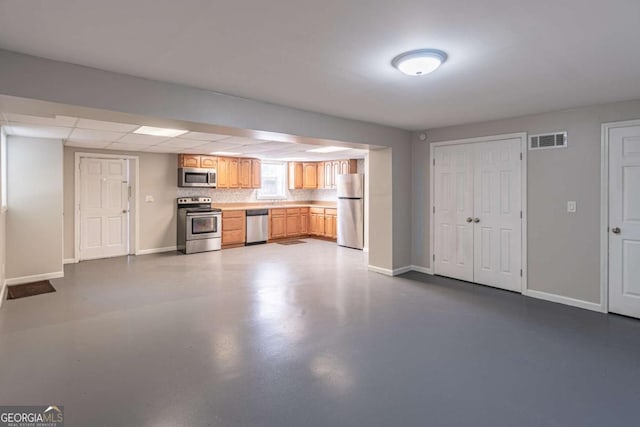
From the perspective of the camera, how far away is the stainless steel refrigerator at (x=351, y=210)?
8016 mm

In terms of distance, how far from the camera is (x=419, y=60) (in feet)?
7.99

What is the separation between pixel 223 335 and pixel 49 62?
2649 millimetres

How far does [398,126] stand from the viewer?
17.3 ft

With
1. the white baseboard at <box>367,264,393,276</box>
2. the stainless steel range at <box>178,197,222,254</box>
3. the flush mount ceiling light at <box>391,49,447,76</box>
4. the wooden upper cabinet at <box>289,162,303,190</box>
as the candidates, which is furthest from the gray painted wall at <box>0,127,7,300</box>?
the wooden upper cabinet at <box>289,162,303,190</box>

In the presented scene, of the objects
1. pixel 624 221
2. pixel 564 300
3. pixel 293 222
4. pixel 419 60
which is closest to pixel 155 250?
pixel 293 222

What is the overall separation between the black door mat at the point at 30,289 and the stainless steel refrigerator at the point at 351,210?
18.6 feet

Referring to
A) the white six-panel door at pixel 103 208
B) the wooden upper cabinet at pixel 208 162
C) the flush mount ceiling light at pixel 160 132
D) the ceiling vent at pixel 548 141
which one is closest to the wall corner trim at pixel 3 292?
the white six-panel door at pixel 103 208

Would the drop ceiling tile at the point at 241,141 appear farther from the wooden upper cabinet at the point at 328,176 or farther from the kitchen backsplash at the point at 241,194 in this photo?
the wooden upper cabinet at the point at 328,176

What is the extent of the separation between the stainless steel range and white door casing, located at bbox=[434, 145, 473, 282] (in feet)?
15.9

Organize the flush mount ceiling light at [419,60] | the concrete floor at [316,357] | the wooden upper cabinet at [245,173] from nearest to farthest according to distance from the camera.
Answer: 1. the concrete floor at [316,357]
2. the flush mount ceiling light at [419,60]
3. the wooden upper cabinet at [245,173]

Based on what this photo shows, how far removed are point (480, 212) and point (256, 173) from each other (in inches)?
221

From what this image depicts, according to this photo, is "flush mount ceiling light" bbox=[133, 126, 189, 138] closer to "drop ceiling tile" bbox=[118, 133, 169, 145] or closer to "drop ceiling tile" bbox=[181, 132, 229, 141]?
"drop ceiling tile" bbox=[181, 132, 229, 141]

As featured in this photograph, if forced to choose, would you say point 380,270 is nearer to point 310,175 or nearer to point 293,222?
point 293,222

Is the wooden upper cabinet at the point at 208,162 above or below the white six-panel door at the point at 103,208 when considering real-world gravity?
above
